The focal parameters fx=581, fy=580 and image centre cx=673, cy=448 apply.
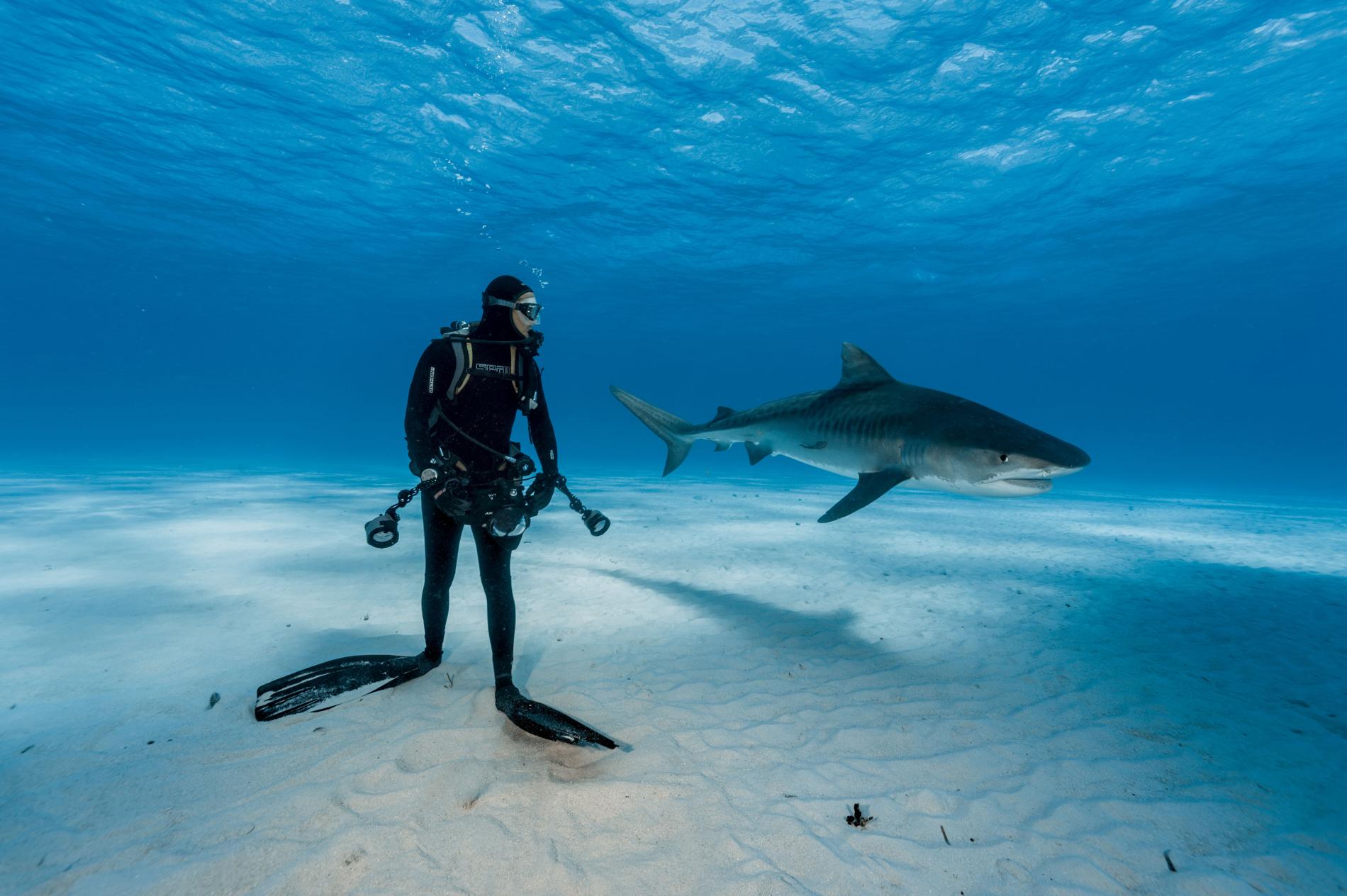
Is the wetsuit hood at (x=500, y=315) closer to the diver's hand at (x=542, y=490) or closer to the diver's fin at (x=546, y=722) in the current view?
the diver's hand at (x=542, y=490)

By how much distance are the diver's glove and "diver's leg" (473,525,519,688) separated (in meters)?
0.25

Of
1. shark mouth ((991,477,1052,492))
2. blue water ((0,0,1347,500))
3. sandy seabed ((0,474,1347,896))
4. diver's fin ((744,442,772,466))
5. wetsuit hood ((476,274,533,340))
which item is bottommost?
sandy seabed ((0,474,1347,896))

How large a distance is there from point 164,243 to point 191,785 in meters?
45.0

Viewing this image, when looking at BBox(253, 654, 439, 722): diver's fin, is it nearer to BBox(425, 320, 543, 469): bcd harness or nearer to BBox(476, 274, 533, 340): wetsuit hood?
BBox(425, 320, 543, 469): bcd harness

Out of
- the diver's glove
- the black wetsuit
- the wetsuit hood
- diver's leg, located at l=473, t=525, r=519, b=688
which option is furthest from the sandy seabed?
the wetsuit hood

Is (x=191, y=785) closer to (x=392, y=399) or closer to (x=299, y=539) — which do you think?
(x=299, y=539)

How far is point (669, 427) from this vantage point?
7492mm

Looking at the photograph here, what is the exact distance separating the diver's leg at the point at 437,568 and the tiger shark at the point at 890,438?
2729 millimetres

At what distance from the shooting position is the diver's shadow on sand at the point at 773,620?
486cm

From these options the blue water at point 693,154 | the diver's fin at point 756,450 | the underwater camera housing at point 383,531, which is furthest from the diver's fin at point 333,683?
the blue water at point 693,154

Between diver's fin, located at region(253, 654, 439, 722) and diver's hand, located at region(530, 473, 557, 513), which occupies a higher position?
diver's hand, located at region(530, 473, 557, 513)

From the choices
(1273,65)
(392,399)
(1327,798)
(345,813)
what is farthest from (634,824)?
(392,399)

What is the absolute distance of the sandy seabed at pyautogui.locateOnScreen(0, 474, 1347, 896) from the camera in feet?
7.61

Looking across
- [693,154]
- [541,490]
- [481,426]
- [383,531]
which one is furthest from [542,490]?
[693,154]
